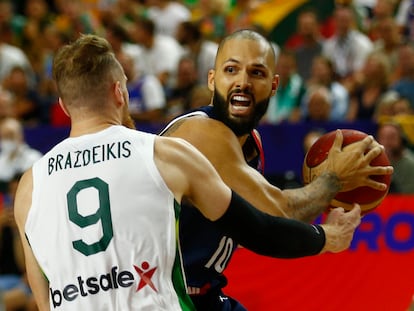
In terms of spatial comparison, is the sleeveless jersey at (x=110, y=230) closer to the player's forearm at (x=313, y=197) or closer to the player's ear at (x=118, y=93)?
the player's ear at (x=118, y=93)

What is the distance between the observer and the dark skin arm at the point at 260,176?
4.70 metres

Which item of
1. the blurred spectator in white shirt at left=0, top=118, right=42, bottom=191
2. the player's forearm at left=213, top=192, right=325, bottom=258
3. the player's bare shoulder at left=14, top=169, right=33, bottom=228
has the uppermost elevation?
the player's bare shoulder at left=14, top=169, right=33, bottom=228

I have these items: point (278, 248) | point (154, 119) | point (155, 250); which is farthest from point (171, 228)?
point (154, 119)

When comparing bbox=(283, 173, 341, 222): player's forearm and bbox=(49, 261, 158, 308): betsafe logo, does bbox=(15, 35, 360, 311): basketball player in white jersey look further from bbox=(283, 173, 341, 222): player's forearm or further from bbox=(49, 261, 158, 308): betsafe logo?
bbox=(283, 173, 341, 222): player's forearm

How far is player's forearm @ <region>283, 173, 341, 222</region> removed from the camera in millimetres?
4789

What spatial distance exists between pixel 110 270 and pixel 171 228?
0.30 meters

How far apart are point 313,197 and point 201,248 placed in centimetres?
63

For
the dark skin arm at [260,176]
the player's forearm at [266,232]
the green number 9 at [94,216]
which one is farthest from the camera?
the dark skin arm at [260,176]

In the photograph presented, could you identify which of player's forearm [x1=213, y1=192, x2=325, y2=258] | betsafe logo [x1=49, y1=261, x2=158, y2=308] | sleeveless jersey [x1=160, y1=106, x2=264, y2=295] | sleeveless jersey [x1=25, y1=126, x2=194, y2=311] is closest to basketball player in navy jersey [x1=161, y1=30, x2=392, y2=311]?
sleeveless jersey [x1=160, y1=106, x2=264, y2=295]

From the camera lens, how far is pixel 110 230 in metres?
3.80

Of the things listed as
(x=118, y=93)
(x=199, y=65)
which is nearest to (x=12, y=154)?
(x=199, y=65)

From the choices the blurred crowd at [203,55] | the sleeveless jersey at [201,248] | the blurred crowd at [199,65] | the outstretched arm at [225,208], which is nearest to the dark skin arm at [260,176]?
the sleeveless jersey at [201,248]

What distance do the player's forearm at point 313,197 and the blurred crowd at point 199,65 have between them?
4533mm

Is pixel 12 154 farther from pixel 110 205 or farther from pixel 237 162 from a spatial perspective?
pixel 110 205
